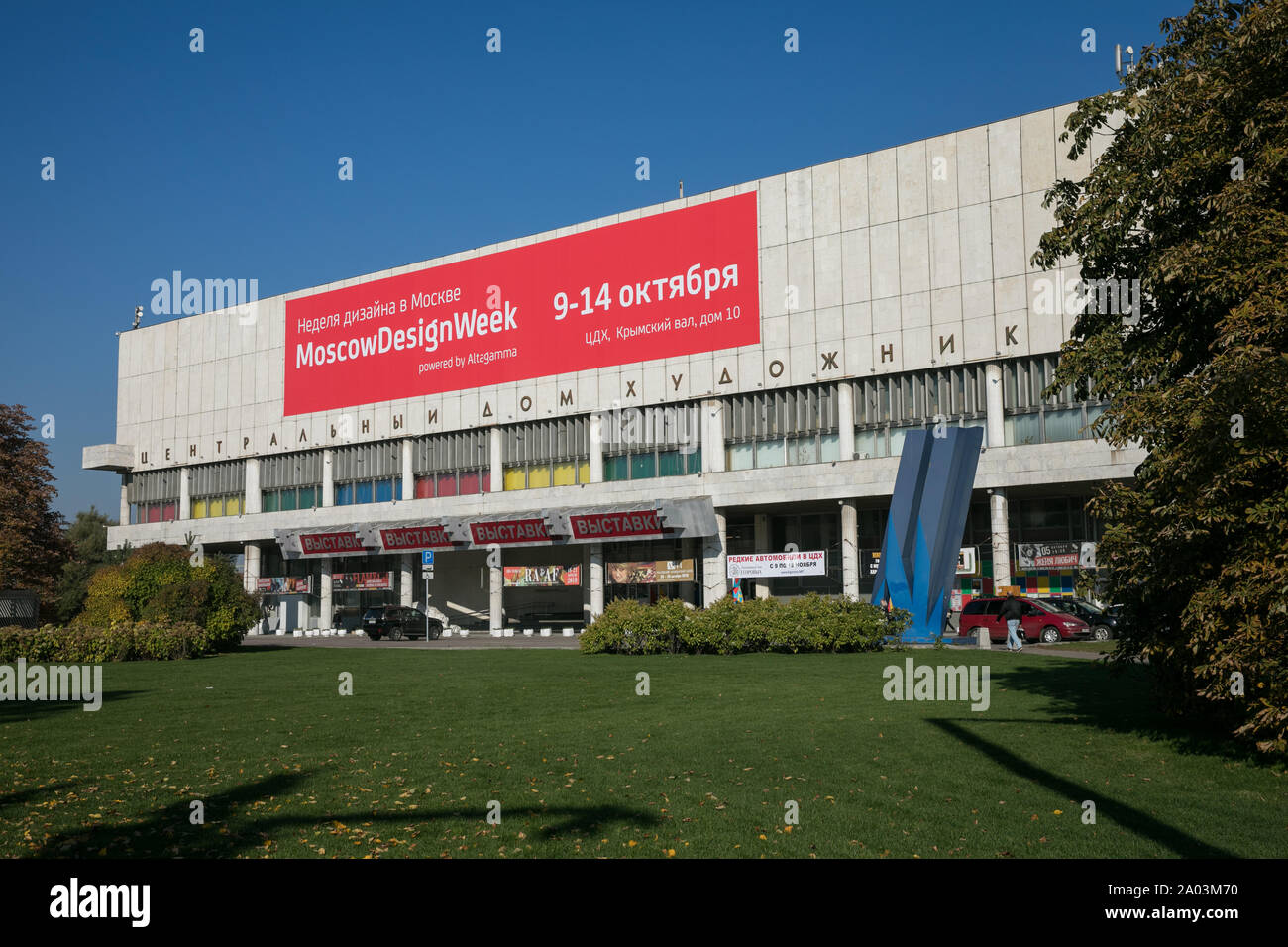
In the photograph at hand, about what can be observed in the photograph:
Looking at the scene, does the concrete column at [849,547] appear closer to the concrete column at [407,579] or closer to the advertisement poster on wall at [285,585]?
the concrete column at [407,579]

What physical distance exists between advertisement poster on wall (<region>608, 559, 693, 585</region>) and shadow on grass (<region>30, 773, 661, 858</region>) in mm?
43236

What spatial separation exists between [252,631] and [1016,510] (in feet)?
164

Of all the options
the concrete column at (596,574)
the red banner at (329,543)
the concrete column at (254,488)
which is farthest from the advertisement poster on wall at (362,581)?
the concrete column at (596,574)

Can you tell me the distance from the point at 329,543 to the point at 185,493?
14.8 metres

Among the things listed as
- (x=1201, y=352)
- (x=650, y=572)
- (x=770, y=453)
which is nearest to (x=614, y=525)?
(x=650, y=572)

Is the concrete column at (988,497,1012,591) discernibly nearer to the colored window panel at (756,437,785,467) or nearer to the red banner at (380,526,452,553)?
the colored window panel at (756,437,785,467)

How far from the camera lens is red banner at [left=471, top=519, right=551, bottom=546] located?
2217 inches

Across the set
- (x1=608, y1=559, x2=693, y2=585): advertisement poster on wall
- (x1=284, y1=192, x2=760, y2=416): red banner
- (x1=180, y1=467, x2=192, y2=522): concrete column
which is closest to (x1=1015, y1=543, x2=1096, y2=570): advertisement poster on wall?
(x1=608, y1=559, x2=693, y2=585): advertisement poster on wall

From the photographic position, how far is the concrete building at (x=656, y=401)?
45.2 metres

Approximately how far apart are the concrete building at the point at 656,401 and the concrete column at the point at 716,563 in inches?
6.1
